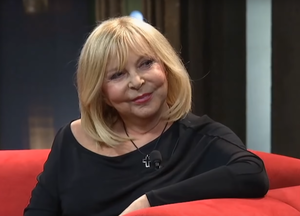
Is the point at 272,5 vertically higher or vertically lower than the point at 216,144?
higher

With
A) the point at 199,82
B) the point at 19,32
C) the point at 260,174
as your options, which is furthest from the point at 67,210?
the point at 19,32

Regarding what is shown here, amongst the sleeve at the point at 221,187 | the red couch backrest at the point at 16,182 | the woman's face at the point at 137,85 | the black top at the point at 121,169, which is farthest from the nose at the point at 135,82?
the red couch backrest at the point at 16,182

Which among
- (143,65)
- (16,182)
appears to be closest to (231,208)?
(143,65)

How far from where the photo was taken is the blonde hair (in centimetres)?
117

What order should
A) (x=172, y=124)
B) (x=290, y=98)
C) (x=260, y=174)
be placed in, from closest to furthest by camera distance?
(x=260, y=174)
(x=172, y=124)
(x=290, y=98)

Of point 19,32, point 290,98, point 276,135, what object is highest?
point 19,32

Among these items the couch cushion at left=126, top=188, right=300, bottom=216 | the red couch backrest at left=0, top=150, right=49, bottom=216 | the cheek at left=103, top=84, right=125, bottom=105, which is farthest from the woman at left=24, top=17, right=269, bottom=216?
the red couch backrest at left=0, top=150, right=49, bottom=216

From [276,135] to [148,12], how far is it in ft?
2.93

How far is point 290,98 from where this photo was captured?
2.19m

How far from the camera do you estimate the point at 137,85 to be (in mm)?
1156

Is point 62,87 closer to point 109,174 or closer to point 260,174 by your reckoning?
point 109,174

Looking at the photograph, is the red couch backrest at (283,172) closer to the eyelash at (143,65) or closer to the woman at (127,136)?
the woman at (127,136)

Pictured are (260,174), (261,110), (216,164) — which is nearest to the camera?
(260,174)

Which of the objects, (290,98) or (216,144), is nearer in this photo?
(216,144)
